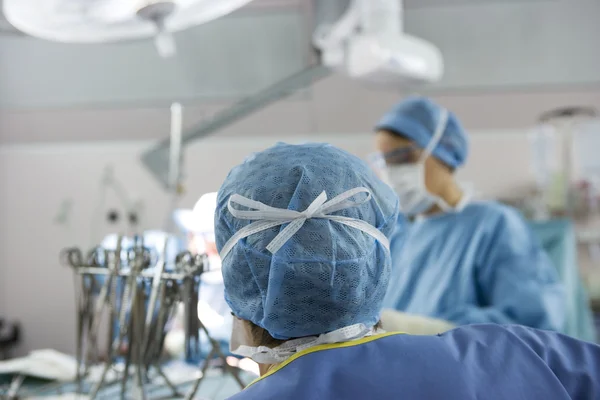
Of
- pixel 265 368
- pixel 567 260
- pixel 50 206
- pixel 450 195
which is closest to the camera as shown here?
pixel 265 368

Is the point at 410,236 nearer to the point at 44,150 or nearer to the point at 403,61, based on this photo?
the point at 403,61

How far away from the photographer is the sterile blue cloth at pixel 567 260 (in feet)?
7.66

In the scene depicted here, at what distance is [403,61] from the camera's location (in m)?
1.86

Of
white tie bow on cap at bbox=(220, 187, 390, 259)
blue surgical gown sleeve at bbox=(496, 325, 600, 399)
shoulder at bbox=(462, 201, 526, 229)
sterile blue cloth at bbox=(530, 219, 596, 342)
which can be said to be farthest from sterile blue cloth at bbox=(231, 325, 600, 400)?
sterile blue cloth at bbox=(530, 219, 596, 342)

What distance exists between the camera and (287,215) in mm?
777

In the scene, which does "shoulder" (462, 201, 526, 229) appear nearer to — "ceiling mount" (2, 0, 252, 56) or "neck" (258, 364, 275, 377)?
"ceiling mount" (2, 0, 252, 56)

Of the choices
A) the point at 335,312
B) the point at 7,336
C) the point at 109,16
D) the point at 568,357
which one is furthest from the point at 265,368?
the point at 7,336

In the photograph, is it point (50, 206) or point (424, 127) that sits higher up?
point (424, 127)

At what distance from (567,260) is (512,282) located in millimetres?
871

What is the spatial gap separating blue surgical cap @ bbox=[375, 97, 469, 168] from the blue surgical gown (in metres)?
0.18

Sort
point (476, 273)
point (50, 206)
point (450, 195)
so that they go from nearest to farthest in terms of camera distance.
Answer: point (476, 273) < point (450, 195) < point (50, 206)

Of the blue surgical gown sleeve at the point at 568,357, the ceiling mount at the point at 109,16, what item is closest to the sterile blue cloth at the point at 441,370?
the blue surgical gown sleeve at the point at 568,357

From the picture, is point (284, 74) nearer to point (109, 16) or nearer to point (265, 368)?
point (109, 16)

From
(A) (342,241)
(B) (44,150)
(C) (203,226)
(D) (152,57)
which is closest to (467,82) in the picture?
(D) (152,57)
